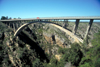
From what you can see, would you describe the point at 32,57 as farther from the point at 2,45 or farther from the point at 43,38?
the point at 43,38

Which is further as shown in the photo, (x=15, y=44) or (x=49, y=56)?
(x=49, y=56)

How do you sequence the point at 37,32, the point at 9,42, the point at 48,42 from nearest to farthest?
the point at 9,42
the point at 48,42
the point at 37,32

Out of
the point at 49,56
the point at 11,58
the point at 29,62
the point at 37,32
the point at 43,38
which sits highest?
the point at 37,32

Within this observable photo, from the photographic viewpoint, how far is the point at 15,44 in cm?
2417

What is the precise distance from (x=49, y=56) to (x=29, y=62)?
11125mm

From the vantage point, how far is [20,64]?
65.9ft

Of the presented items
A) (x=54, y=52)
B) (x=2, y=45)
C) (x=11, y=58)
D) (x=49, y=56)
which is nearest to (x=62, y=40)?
(x=54, y=52)

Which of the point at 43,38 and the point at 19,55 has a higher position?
the point at 43,38

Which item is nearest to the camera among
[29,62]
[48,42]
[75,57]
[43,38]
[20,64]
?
[75,57]

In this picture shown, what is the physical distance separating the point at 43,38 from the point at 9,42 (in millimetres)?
18314

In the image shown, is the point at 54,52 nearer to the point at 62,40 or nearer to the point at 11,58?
the point at 62,40

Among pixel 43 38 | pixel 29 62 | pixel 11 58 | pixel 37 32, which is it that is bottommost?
pixel 29 62

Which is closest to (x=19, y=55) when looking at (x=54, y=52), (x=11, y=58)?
(x=11, y=58)

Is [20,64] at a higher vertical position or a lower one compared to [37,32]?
lower
